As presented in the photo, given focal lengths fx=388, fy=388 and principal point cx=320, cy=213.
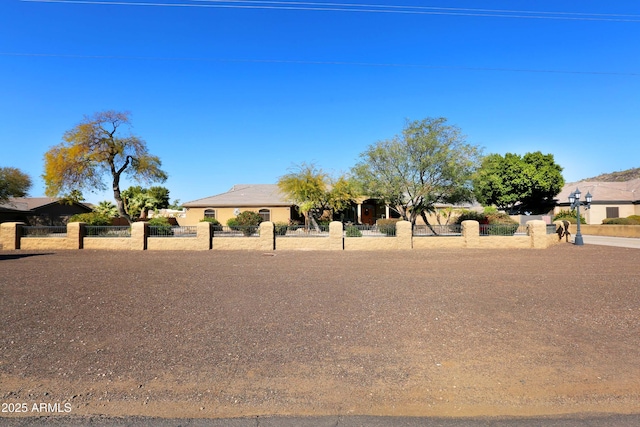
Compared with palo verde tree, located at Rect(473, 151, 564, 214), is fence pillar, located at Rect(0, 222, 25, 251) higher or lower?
lower

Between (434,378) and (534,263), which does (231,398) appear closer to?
(434,378)

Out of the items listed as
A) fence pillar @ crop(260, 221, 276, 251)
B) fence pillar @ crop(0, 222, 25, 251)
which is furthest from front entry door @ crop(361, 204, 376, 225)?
fence pillar @ crop(0, 222, 25, 251)

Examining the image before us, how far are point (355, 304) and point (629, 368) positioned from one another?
4396 millimetres

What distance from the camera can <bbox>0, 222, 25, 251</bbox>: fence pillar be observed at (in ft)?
70.0

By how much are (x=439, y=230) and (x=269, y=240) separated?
9.65 metres

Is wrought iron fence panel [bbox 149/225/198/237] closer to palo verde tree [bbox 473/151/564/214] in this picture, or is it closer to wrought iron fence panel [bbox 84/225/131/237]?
wrought iron fence panel [bbox 84/225/131/237]

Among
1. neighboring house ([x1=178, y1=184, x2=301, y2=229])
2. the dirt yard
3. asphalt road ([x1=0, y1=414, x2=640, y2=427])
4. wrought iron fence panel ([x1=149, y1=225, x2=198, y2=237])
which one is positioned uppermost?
neighboring house ([x1=178, y1=184, x2=301, y2=229])

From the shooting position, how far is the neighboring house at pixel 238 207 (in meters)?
38.8

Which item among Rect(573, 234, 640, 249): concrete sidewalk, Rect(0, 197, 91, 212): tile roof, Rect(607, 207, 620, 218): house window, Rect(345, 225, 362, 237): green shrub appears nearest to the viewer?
→ Rect(345, 225, 362, 237): green shrub

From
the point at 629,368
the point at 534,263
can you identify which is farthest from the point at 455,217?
the point at 629,368

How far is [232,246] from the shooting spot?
2097 cm

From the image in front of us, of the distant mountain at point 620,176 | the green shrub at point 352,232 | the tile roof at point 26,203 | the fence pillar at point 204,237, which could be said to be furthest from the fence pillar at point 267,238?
the distant mountain at point 620,176

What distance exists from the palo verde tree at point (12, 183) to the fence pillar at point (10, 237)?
2075 cm

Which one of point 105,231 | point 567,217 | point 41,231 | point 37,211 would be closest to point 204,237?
point 105,231
